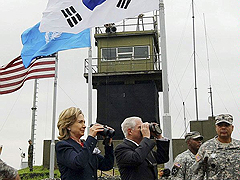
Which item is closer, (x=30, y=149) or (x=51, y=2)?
(x=51, y=2)

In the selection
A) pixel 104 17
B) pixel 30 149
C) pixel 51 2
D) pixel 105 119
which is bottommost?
pixel 30 149

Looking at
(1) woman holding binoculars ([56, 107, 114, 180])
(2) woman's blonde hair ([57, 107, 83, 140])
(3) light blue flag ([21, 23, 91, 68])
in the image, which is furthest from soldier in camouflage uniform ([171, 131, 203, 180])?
(3) light blue flag ([21, 23, 91, 68])

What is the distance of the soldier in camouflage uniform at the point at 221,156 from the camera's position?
4859 mm

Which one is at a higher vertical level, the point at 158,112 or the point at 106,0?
the point at 106,0

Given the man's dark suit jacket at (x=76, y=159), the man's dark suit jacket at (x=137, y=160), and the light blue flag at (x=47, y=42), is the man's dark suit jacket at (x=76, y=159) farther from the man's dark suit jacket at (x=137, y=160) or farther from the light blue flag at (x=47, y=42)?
the light blue flag at (x=47, y=42)

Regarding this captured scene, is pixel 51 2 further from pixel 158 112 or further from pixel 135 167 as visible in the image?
pixel 158 112

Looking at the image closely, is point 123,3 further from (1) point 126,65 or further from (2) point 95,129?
(1) point 126,65

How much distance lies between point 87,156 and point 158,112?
19.8 metres

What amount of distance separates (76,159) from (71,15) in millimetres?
5254

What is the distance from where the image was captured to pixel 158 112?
23.5 meters

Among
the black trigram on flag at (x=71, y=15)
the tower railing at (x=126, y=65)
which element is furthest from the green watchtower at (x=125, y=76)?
the black trigram on flag at (x=71, y=15)

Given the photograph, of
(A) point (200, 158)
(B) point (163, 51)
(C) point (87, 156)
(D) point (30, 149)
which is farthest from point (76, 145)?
(D) point (30, 149)

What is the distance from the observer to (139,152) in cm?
418

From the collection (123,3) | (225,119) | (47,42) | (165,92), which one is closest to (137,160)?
(225,119)
